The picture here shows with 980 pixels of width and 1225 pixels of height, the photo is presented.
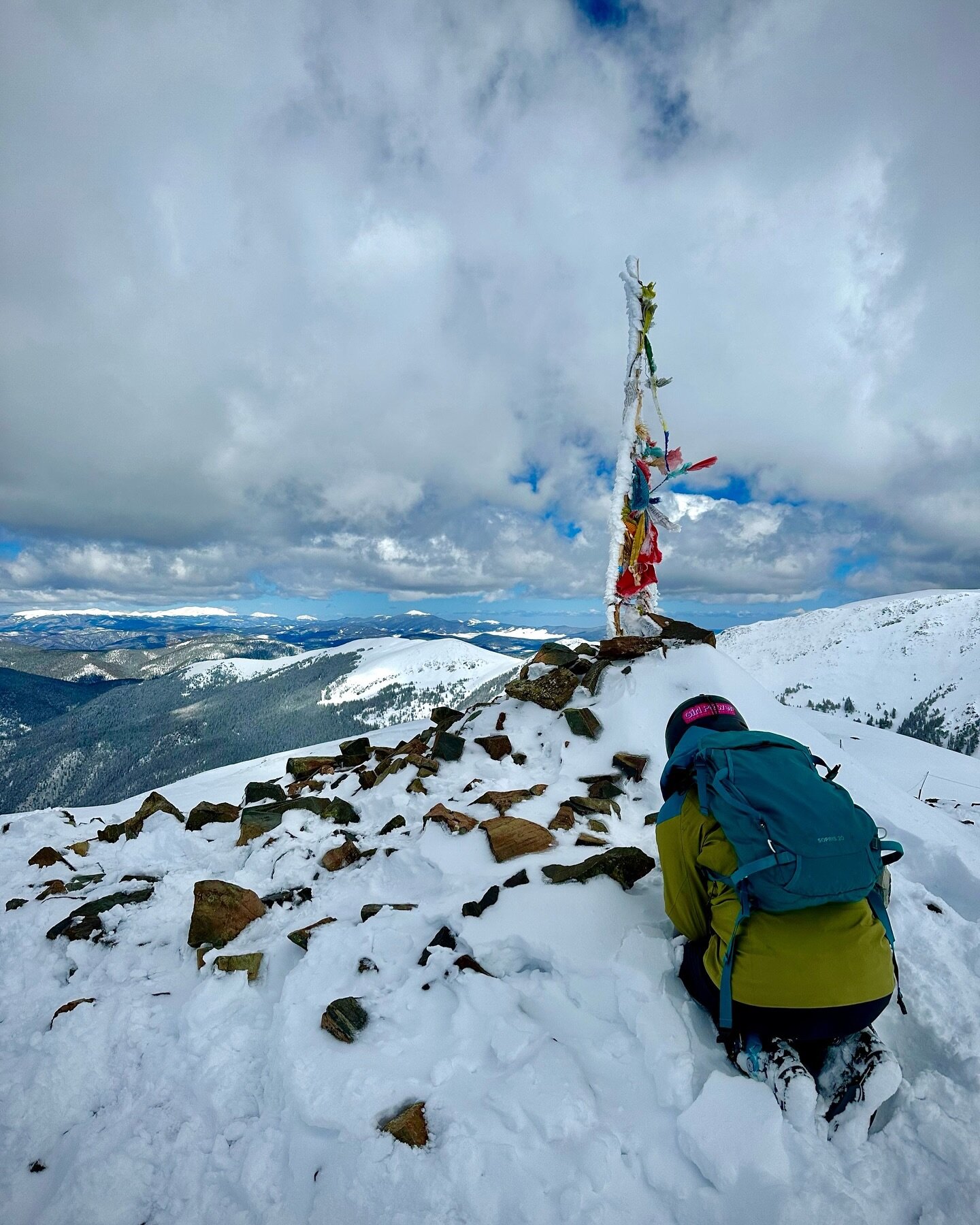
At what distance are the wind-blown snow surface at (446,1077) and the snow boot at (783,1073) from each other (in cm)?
11

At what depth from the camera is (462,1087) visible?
3.87 meters

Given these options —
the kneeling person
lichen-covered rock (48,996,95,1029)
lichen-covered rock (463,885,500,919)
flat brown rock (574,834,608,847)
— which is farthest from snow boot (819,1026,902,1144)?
lichen-covered rock (48,996,95,1029)

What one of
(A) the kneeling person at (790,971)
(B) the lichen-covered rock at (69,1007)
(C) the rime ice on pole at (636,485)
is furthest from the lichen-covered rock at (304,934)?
(C) the rime ice on pole at (636,485)

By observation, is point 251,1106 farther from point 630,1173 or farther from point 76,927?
point 76,927

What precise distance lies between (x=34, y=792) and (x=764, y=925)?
716 feet

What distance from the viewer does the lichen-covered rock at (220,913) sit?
6062mm

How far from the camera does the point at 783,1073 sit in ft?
11.8

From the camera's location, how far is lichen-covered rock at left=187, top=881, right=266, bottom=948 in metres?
6.06

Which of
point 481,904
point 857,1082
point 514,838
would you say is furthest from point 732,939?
point 514,838

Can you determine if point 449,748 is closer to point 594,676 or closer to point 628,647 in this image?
point 594,676

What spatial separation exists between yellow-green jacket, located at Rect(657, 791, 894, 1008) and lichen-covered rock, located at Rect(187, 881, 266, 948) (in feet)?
18.0

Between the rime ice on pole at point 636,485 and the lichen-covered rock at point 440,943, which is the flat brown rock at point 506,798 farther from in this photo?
the rime ice on pole at point 636,485

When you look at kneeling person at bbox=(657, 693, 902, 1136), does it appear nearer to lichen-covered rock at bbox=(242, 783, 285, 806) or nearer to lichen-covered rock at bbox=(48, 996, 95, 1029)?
lichen-covered rock at bbox=(48, 996, 95, 1029)

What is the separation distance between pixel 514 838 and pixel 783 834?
4205 millimetres
